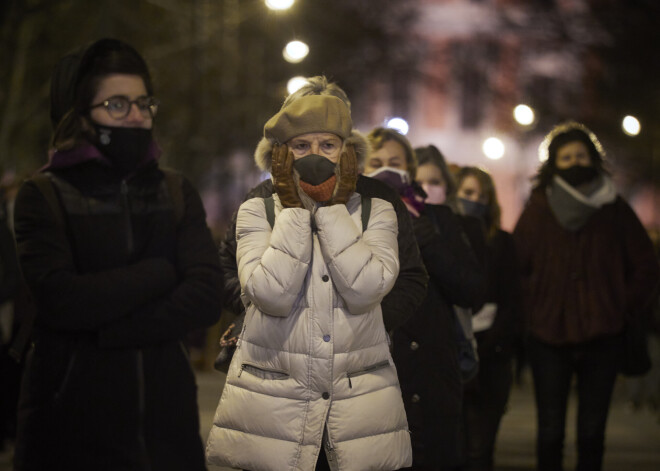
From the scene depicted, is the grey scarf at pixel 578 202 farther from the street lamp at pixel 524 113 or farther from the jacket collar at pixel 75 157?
the street lamp at pixel 524 113

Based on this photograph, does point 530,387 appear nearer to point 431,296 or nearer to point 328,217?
point 431,296

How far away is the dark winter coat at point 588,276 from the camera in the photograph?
838 cm

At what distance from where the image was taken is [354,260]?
5.00 m

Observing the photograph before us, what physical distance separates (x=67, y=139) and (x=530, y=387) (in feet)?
50.2

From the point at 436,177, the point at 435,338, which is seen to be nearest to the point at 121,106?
the point at 435,338

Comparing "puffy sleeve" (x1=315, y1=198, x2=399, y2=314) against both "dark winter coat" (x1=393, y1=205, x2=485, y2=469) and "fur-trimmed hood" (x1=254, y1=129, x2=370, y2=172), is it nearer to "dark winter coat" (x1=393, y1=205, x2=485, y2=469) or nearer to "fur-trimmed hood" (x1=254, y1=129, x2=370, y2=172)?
"fur-trimmed hood" (x1=254, y1=129, x2=370, y2=172)

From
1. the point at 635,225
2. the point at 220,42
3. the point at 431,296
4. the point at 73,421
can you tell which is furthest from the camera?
the point at 220,42

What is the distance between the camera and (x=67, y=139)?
469cm

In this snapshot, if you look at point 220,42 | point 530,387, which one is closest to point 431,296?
point 530,387

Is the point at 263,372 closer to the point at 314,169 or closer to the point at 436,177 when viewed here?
the point at 314,169

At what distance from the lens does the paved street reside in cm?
1057

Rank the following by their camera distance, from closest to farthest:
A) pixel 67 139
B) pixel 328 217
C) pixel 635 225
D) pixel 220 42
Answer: pixel 67 139 < pixel 328 217 < pixel 635 225 < pixel 220 42

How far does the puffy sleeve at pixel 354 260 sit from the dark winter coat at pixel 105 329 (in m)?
0.60

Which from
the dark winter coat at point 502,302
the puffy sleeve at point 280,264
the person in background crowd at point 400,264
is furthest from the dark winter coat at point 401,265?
the dark winter coat at point 502,302
